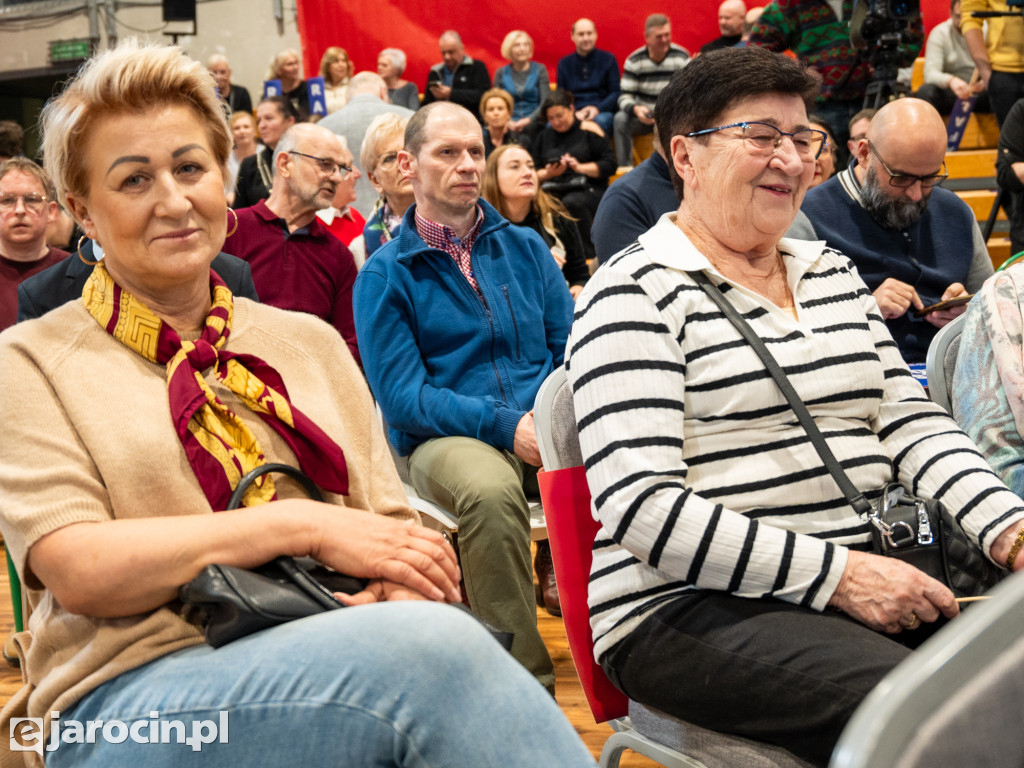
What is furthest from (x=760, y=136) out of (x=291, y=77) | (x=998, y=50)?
(x=291, y=77)

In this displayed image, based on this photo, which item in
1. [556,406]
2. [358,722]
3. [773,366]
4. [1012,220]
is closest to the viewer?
[358,722]

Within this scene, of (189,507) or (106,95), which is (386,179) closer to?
(106,95)

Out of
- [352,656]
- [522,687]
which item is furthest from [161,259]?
[522,687]

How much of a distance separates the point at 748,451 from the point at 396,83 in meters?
8.28

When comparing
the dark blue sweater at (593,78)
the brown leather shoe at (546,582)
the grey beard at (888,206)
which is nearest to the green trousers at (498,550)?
the brown leather shoe at (546,582)

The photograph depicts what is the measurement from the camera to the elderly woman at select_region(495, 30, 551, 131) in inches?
341

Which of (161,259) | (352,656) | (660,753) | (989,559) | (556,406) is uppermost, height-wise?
(161,259)

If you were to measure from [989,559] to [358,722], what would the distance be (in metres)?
0.98

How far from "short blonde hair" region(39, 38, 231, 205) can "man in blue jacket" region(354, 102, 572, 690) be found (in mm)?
1163

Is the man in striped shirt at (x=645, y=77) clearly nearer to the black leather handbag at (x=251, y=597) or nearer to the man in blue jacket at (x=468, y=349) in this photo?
the man in blue jacket at (x=468, y=349)

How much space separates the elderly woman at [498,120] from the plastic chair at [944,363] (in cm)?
580

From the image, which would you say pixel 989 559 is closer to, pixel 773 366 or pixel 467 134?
pixel 773 366

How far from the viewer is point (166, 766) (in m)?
1.01

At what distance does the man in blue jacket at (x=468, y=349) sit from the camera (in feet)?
7.30
